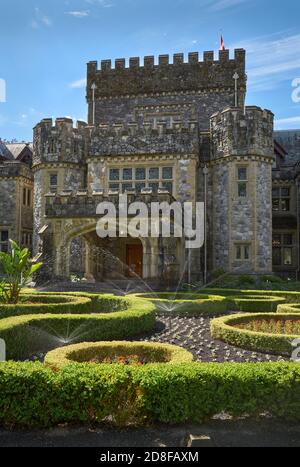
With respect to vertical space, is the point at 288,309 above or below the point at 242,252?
below

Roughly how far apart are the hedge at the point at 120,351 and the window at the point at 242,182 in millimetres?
17288

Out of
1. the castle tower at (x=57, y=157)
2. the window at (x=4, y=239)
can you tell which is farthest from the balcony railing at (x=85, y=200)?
the window at (x=4, y=239)

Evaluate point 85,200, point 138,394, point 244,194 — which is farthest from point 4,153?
point 138,394

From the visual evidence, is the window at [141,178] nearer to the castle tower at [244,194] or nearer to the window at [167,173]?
the window at [167,173]

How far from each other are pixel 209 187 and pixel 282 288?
7.59 meters

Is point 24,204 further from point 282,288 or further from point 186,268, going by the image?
point 282,288

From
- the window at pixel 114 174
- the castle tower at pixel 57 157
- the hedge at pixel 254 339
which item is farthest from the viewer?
the castle tower at pixel 57 157

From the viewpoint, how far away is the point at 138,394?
21.0 ft

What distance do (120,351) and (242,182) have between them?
17.6m

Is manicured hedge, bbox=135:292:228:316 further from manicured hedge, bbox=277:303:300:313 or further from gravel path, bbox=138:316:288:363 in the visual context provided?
manicured hedge, bbox=277:303:300:313

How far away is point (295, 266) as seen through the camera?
2941 cm

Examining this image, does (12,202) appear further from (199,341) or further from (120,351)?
(120,351)

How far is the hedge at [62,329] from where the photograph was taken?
9.96 m
